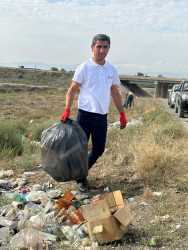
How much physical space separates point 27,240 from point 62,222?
0.66 meters

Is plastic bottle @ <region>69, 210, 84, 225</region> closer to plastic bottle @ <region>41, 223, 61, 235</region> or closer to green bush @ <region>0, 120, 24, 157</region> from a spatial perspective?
plastic bottle @ <region>41, 223, 61, 235</region>

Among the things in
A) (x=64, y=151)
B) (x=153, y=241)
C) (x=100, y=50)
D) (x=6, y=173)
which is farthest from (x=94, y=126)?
(x=6, y=173)

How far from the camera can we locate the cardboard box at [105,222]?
2730mm

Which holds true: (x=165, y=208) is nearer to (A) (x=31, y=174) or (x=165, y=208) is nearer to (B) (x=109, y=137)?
(A) (x=31, y=174)

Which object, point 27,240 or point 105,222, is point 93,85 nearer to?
point 105,222

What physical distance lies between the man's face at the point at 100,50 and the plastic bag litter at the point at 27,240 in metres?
2.21

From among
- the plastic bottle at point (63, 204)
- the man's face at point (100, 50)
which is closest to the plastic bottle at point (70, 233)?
the plastic bottle at point (63, 204)

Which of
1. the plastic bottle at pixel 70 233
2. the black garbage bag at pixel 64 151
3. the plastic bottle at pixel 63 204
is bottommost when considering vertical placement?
the plastic bottle at pixel 70 233

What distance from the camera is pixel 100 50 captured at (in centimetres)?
375

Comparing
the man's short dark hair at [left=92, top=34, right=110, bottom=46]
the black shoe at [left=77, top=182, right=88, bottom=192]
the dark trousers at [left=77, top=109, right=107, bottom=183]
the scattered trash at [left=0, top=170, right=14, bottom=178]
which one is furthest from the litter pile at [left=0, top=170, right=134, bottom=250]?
the man's short dark hair at [left=92, top=34, right=110, bottom=46]

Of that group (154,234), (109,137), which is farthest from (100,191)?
(109,137)

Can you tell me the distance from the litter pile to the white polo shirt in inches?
45.2

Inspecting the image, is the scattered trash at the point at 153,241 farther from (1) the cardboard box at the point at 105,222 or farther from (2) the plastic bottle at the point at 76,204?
(2) the plastic bottle at the point at 76,204

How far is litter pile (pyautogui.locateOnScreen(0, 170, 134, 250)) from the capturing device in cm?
265
